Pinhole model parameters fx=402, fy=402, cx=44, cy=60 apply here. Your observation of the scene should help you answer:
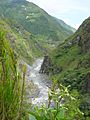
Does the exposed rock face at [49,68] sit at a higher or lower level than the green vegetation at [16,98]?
lower

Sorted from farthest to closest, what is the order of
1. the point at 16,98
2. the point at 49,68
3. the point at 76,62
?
the point at 49,68, the point at 76,62, the point at 16,98

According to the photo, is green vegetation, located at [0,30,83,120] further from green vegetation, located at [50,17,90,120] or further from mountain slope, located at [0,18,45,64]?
mountain slope, located at [0,18,45,64]

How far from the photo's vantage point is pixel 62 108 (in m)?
3.16

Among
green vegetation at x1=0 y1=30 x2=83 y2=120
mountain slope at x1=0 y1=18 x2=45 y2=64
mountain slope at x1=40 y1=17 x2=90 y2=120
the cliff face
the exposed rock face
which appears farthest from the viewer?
mountain slope at x1=0 y1=18 x2=45 y2=64

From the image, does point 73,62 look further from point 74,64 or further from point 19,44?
point 19,44

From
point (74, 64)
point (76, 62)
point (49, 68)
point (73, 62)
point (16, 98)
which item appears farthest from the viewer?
point (49, 68)

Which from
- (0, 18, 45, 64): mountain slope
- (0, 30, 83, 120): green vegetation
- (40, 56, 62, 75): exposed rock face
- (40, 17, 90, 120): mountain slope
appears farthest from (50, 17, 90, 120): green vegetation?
(0, 30, 83, 120): green vegetation

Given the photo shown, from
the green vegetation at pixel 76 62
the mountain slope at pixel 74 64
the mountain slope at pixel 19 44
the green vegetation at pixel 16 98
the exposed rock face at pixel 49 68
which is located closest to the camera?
the green vegetation at pixel 16 98

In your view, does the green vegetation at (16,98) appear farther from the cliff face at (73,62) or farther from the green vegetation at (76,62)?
the cliff face at (73,62)

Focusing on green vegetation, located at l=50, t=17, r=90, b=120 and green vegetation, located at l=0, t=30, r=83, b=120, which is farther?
green vegetation, located at l=50, t=17, r=90, b=120

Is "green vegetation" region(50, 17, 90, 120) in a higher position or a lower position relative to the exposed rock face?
higher

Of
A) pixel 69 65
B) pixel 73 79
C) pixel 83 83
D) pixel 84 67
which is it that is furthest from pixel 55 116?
pixel 69 65

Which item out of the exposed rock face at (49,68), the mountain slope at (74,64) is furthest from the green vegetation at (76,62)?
the exposed rock face at (49,68)

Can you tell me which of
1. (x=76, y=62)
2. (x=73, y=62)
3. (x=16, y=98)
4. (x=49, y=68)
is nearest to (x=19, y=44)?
(x=49, y=68)
